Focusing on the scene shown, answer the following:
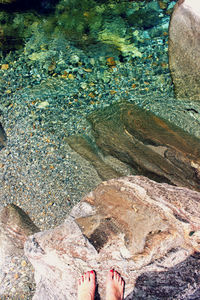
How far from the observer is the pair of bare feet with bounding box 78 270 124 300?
2.37m

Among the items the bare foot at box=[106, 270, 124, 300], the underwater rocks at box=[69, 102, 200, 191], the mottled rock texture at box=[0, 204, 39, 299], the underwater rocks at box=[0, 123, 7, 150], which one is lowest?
the mottled rock texture at box=[0, 204, 39, 299]

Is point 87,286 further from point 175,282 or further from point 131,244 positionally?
point 175,282

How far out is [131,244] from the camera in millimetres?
2428

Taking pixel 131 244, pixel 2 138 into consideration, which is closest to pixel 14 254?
pixel 131 244

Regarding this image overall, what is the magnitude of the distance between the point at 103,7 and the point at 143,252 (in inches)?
199

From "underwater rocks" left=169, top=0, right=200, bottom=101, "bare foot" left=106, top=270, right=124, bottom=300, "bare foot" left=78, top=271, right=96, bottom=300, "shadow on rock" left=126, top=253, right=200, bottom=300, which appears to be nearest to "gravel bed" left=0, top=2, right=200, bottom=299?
"underwater rocks" left=169, top=0, right=200, bottom=101

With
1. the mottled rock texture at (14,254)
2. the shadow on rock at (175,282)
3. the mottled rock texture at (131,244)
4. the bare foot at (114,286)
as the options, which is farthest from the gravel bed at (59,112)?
the shadow on rock at (175,282)

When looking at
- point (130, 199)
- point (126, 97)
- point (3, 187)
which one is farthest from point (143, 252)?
point (126, 97)

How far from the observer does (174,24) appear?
4.59m

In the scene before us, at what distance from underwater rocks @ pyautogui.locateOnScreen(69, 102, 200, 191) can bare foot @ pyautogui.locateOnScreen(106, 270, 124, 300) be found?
1381mm

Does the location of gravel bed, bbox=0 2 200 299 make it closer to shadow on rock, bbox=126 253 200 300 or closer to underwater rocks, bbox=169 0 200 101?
underwater rocks, bbox=169 0 200 101

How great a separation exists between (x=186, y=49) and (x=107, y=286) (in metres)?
3.67

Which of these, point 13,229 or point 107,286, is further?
point 13,229

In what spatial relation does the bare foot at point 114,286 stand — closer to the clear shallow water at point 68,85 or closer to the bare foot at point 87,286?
the bare foot at point 87,286
